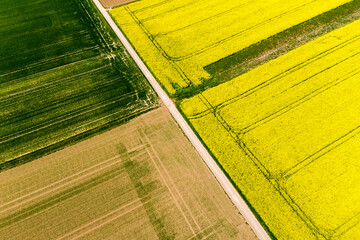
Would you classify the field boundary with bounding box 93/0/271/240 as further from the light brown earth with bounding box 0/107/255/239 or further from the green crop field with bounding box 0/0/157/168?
the green crop field with bounding box 0/0/157/168

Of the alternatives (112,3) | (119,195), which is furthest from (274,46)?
(119,195)

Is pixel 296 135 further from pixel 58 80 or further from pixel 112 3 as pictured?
pixel 112 3

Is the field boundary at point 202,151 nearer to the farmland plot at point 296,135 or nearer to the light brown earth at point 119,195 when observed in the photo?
the light brown earth at point 119,195

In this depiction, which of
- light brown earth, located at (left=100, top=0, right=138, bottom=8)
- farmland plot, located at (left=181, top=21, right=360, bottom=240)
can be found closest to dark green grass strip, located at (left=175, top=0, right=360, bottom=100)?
farmland plot, located at (left=181, top=21, right=360, bottom=240)

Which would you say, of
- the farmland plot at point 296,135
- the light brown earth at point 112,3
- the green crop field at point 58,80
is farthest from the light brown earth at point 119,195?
the light brown earth at point 112,3

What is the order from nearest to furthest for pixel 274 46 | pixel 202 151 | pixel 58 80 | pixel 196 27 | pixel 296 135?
1. pixel 202 151
2. pixel 296 135
3. pixel 58 80
4. pixel 274 46
5. pixel 196 27
